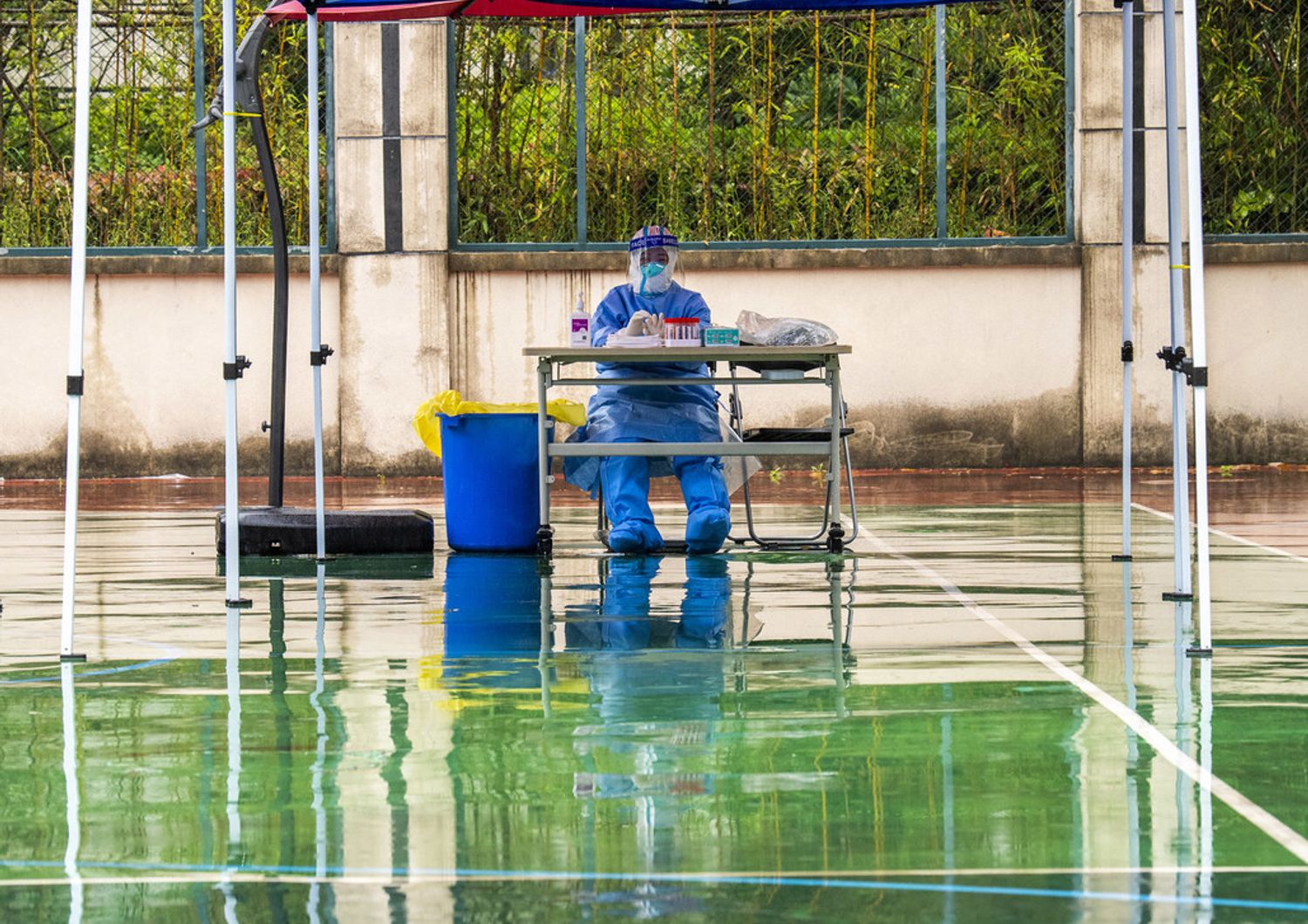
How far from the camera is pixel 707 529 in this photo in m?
10.7

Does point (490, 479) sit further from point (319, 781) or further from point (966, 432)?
point (966, 432)

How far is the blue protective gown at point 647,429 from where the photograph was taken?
10.9 meters

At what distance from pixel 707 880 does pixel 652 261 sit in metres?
7.55

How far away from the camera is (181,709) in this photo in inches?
245

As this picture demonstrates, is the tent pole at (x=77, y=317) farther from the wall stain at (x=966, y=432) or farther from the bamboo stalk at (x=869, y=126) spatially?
the bamboo stalk at (x=869, y=126)

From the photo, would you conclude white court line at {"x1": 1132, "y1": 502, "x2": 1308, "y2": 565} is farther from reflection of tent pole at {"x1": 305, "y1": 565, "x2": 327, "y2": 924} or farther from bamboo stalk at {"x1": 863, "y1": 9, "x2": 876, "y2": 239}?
bamboo stalk at {"x1": 863, "y1": 9, "x2": 876, "y2": 239}

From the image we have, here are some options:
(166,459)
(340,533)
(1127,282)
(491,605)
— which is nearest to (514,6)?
(340,533)

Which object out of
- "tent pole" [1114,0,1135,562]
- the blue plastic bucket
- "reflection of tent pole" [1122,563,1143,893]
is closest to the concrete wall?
the blue plastic bucket

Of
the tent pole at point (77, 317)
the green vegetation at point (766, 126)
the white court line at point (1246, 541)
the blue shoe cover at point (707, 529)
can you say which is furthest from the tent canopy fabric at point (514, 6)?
the green vegetation at point (766, 126)

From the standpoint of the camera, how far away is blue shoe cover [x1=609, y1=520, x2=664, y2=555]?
10734 millimetres

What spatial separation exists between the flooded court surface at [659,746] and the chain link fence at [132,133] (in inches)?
324

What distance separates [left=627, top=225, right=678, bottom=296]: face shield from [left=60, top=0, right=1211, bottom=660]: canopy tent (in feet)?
4.06

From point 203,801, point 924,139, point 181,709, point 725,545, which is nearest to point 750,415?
point 924,139

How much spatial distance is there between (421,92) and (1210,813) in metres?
13.5
